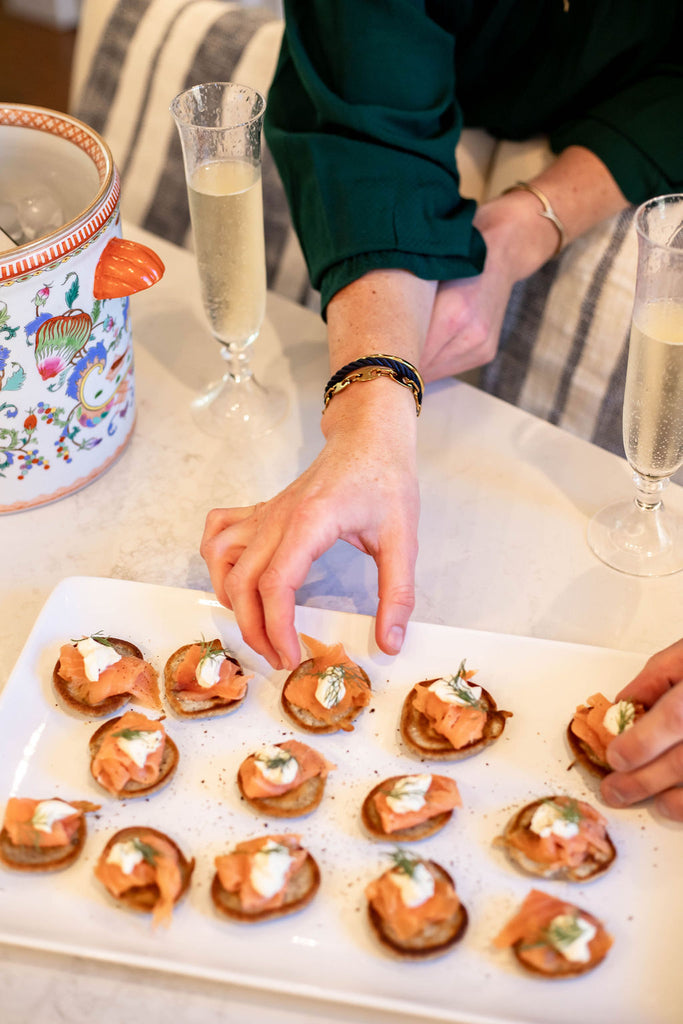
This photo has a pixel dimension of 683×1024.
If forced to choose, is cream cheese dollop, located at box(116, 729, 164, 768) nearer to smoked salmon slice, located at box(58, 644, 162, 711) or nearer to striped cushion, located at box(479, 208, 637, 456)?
smoked salmon slice, located at box(58, 644, 162, 711)

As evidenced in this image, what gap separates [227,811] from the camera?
91 centimetres

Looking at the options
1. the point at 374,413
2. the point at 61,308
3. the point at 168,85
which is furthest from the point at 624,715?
the point at 168,85

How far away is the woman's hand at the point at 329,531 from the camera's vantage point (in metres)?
0.98

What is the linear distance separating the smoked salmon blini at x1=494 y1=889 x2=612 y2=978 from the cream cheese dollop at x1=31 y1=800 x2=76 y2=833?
0.40 metres

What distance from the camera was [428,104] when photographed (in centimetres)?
136

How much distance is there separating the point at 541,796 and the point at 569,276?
3.42ft

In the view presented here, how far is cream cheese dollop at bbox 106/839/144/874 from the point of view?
835 mm

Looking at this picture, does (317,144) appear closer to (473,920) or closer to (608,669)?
(608,669)

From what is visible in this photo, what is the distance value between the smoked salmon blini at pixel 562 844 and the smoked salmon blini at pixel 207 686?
0.99ft

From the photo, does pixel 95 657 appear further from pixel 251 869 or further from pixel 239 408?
pixel 239 408

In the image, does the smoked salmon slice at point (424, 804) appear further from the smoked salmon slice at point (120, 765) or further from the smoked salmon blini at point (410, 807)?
the smoked salmon slice at point (120, 765)

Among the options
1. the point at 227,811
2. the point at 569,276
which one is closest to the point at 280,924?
the point at 227,811

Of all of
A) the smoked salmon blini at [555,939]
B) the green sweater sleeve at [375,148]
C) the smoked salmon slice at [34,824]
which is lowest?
the smoked salmon slice at [34,824]

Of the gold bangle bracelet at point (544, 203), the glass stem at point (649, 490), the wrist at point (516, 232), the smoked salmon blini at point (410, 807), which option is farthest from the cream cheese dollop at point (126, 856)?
the gold bangle bracelet at point (544, 203)
